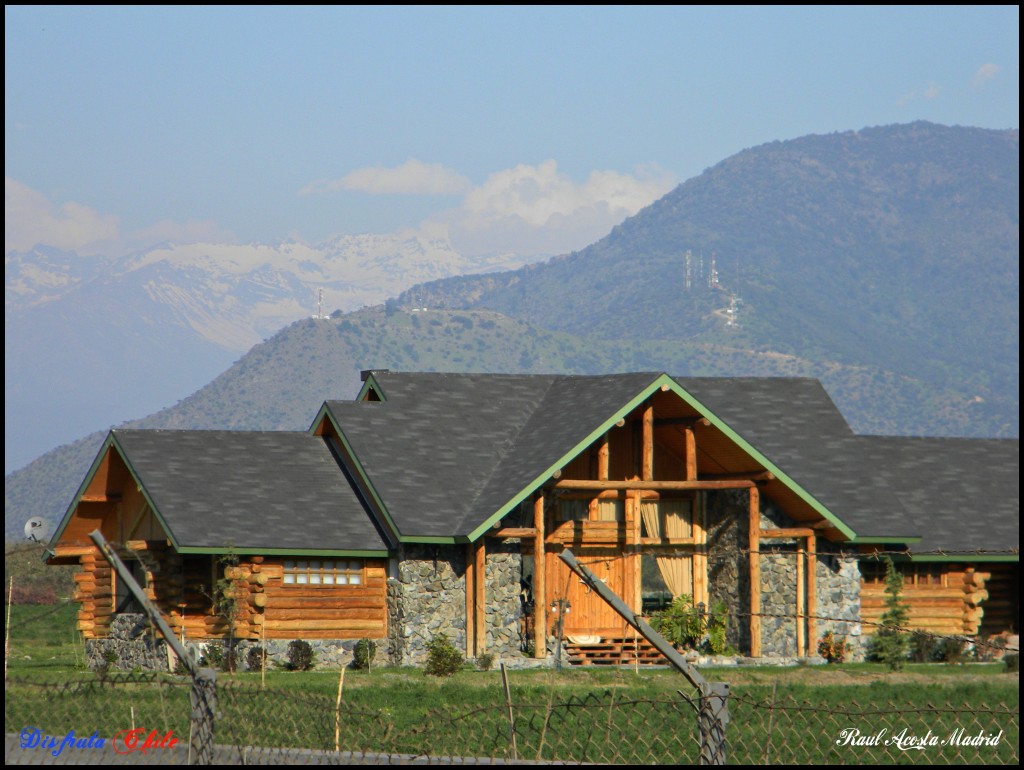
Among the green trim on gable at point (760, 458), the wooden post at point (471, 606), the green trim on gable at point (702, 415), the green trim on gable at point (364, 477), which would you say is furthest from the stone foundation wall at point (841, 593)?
the green trim on gable at point (364, 477)

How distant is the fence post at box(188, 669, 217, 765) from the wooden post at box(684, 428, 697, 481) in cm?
2045

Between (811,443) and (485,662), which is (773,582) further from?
(485,662)

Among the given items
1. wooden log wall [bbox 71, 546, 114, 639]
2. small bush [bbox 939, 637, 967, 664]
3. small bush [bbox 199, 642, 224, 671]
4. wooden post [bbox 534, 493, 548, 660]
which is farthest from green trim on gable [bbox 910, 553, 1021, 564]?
wooden log wall [bbox 71, 546, 114, 639]

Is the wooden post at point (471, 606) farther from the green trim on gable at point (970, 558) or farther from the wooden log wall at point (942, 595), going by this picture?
the green trim on gable at point (970, 558)

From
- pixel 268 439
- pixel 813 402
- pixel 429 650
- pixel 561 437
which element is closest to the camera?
pixel 429 650

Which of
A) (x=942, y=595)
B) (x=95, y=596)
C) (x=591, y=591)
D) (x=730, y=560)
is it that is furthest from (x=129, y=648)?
(x=942, y=595)

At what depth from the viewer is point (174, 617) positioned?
32.8 m

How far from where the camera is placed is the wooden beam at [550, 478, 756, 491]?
32.5 metres

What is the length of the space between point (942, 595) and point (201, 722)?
2634 cm

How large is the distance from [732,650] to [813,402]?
24.4 ft

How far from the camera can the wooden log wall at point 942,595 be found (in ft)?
120

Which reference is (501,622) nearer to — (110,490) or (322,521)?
(322,521)

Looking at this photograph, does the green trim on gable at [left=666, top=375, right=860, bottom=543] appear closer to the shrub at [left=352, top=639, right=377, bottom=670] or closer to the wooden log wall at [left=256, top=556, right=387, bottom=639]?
the wooden log wall at [left=256, top=556, right=387, bottom=639]

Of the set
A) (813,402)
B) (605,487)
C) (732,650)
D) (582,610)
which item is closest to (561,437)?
(605,487)
